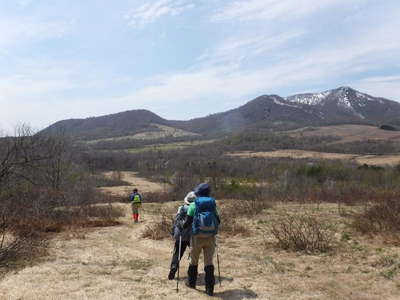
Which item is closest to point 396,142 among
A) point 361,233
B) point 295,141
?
point 295,141

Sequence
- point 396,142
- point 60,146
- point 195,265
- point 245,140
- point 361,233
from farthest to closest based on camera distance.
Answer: point 245,140 → point 396,142 → point 60,146 → point 361,233 → point 195,265

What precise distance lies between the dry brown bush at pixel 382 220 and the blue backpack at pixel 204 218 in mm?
6543

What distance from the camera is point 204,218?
7.31 meters

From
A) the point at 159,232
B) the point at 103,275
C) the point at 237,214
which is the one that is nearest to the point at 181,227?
the point at 103,275

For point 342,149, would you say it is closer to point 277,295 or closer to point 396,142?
point 396,142

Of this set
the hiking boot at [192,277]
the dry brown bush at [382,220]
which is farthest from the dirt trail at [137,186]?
the hiking boot at [192,277]

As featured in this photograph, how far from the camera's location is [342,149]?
323 ft

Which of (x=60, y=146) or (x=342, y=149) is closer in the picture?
(x=60, y=146)

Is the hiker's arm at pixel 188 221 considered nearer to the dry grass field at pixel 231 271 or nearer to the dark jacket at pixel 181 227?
the dark jacket at pixel 181 227

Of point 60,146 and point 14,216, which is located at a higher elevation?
point 60,146

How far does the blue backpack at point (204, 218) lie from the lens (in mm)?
7309

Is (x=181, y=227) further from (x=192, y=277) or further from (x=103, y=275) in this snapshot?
(x=103, y=275)

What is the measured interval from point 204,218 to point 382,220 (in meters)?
7.73

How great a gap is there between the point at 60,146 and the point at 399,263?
3161 cm
